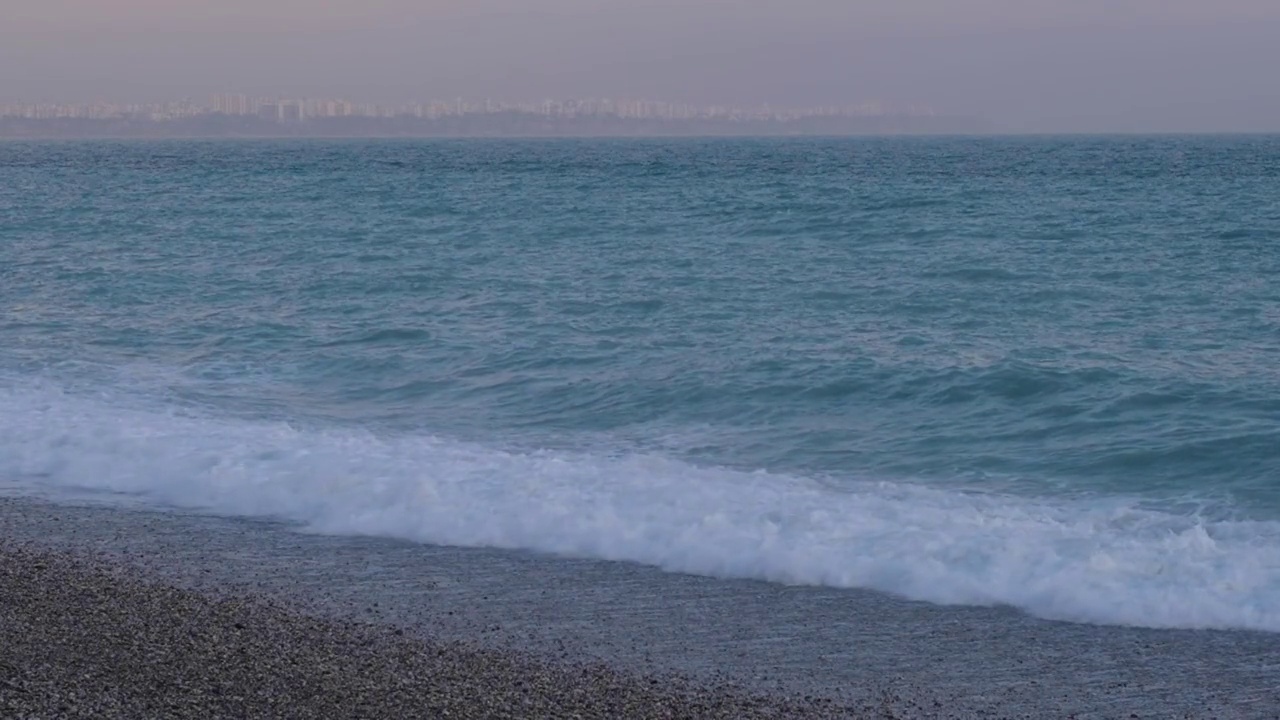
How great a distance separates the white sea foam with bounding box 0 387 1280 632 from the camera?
6922mm

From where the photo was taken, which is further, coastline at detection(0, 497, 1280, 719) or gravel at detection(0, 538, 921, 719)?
coastline at detection(0, 497, 1280, 719)

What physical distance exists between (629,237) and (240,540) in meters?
17.0

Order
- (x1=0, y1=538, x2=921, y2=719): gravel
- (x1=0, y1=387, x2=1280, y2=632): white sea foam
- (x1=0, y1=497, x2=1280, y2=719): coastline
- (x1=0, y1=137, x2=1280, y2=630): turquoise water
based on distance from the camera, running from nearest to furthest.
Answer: (x1=0, y1=538, x2=921, y2=719): gravel → (x1=0, y1=497, x2=1280, y2=719): coastline → (x1=0, y1=387, x2=1280, y2=632): white sea foam → (x1=0, y1=137, x2=1280, y2=630): turquoise water

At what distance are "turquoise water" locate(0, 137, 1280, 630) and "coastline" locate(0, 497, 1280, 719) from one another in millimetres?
430

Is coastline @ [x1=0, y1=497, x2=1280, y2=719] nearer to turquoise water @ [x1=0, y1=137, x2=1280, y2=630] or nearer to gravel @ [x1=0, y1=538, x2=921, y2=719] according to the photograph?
gravel @ [x1=0, y1=538, x2=921, y2=719]

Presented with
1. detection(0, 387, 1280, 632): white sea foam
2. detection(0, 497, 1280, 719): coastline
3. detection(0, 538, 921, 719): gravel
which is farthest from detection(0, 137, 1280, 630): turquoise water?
A: detection(0, 538, 921, 719): gravel

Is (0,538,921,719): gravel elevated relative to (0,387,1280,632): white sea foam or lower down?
elevated

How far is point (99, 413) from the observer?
11109mm

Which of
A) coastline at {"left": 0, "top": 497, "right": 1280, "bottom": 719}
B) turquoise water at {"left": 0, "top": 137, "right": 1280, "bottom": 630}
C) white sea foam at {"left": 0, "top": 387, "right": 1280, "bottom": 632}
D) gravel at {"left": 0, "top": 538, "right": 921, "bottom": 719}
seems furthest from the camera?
turquoise water at {"left": 0, "top": 137, "right": 1280, "bottom": 630}

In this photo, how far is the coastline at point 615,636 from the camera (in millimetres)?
5352

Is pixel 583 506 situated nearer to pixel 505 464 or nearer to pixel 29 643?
pixel 505 464

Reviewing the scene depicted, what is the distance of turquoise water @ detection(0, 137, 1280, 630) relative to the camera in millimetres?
7785

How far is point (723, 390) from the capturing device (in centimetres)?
1218

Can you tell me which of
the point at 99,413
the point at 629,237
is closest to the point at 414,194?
the point at 629,237
